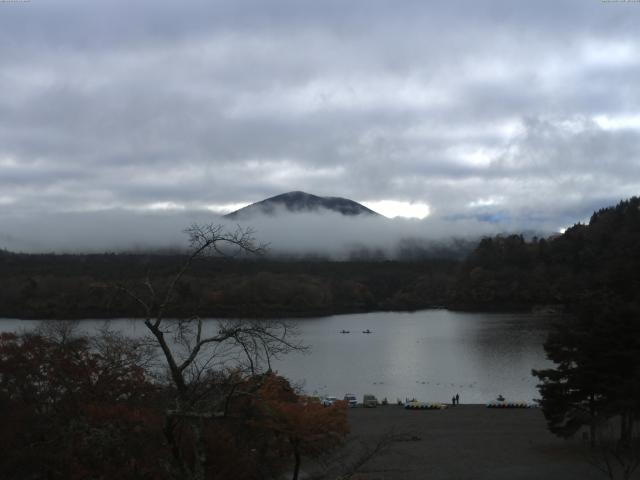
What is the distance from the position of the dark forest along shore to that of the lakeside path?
3.39 metres

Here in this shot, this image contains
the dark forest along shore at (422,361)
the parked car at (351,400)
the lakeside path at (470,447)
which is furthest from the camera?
the dark forest along shore at (422,361)

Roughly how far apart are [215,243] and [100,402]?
5.51 metres

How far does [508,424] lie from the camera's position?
56.1 feet

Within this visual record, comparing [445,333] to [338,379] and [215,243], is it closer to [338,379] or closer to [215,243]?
[338,379]

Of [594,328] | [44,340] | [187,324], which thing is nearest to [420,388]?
[594,328]

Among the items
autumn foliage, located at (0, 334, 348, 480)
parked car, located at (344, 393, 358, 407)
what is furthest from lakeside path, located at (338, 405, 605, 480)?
autumn foliage, located at (0, 334, 348, 480)

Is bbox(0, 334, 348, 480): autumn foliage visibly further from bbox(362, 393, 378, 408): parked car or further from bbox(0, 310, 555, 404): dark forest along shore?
bbox(362, 393, 378, 408): parked car

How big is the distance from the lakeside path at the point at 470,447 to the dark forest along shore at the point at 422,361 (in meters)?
3.39

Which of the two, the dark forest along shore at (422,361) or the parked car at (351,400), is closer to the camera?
the parked car at (351,400)

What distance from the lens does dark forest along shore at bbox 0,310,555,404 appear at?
79.9 ft

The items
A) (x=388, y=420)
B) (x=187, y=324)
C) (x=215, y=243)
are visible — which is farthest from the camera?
(x=388, y=420)

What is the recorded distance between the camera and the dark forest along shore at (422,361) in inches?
959

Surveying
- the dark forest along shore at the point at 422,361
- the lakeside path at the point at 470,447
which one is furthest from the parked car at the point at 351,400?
the dark forest along shore at the point at 422,361

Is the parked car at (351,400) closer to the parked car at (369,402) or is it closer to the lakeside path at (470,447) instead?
the parked car at (369,402)
